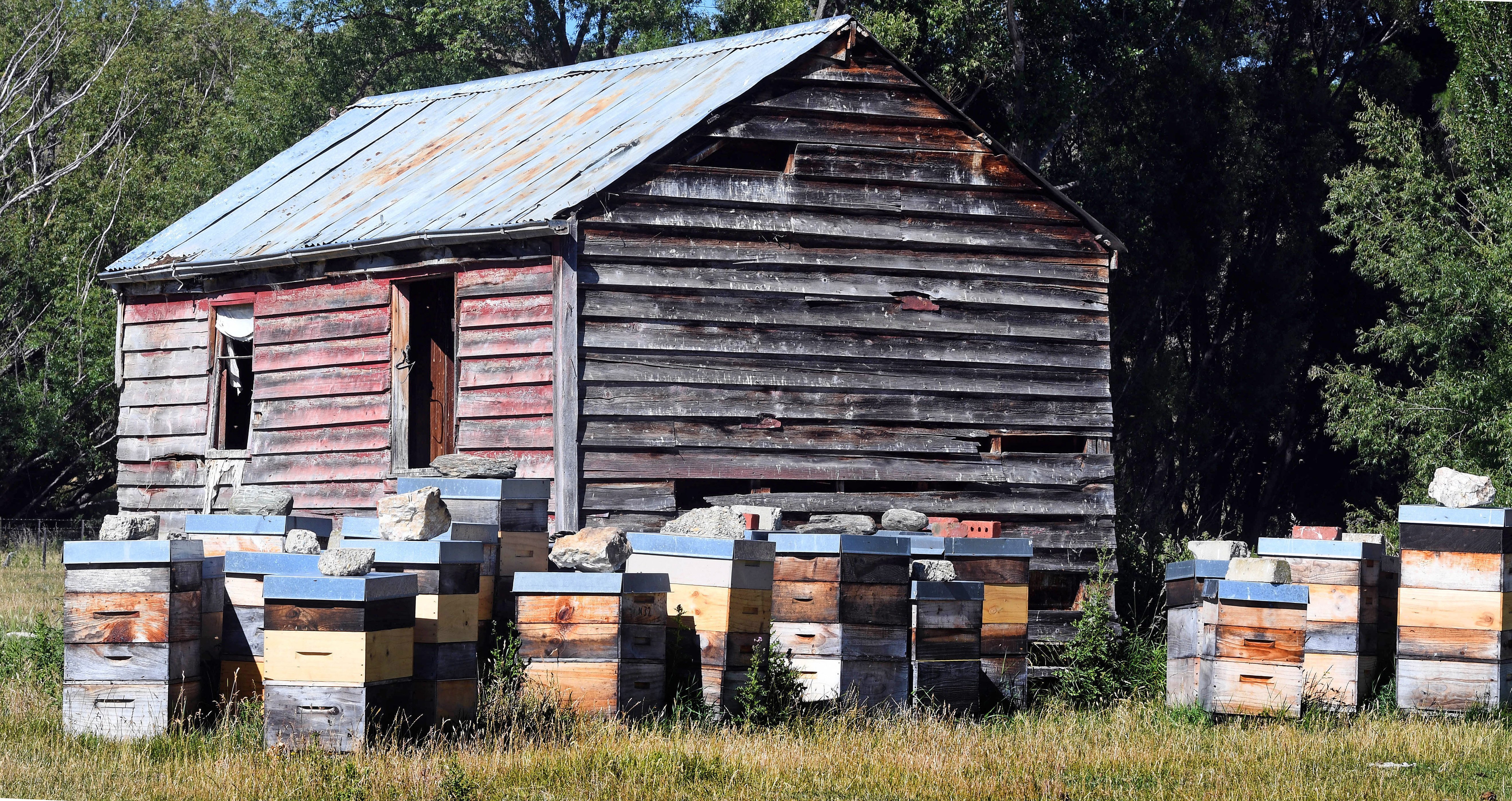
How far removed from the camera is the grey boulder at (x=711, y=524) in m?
10.6

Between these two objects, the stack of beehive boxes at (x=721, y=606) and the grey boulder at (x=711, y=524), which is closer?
the stack of beehive boxes at (x=721, y=606)

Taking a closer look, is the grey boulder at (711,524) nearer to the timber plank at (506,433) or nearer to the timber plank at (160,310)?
the timber plank at (506,433)

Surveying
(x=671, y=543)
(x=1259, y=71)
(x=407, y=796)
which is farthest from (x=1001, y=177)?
(x=1259, y=71)

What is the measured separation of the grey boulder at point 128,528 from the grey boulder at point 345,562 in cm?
256

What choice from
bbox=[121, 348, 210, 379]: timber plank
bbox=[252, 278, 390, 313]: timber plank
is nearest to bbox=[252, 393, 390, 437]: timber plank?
bbox=[252, 278, 390, 313]: timber plank

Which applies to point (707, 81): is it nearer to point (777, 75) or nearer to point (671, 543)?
point (777, 75)

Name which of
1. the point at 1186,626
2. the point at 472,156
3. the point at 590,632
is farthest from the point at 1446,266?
the point at 590,632

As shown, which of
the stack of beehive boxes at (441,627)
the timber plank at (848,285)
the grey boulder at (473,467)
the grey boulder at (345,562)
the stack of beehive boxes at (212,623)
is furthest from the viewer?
the timber plank at (848,285)

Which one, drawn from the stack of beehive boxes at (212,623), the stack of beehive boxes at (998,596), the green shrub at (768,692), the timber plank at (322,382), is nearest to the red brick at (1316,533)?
the stack of beehive boxes at (998,596)

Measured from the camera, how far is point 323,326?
15.6 metres

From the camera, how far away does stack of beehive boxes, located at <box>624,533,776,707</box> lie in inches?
378

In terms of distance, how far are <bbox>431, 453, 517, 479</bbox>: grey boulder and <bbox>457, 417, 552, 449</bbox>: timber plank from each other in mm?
1457

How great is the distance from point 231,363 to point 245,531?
630 cm

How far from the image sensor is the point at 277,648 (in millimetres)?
8180
